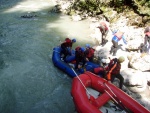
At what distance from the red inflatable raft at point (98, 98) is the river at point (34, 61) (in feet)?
3.28

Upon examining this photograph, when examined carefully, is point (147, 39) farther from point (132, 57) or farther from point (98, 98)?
point (98, 98)

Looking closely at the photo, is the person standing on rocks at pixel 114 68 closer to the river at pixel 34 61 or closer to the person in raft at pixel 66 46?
the river at pixel 34 61

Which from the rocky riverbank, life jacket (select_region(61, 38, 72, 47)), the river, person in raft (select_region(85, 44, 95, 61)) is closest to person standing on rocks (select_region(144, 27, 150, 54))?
the rocky riverbank

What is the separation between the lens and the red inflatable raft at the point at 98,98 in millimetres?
6066

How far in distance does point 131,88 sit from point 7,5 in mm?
15971

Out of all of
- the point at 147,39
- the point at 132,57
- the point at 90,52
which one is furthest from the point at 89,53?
the point at 147,39

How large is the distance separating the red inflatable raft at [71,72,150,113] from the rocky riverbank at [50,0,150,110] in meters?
1.10

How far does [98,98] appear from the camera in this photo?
664 centimetres

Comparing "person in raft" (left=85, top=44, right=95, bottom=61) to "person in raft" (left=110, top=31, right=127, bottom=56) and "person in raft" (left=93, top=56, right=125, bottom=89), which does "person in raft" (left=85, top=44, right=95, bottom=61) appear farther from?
"person in raft" (left=93, top=56, right=125, bottom=89)

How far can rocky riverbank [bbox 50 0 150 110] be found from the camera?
7.89 m

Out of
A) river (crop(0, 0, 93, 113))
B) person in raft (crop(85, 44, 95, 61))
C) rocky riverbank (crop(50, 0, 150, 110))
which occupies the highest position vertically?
person in raft (crop(85, 44, 95, 61))

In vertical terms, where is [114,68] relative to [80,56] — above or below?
above

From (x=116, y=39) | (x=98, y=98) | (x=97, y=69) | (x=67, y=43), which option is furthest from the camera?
(x=67, y=43)

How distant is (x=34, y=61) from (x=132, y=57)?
14.6 ft
